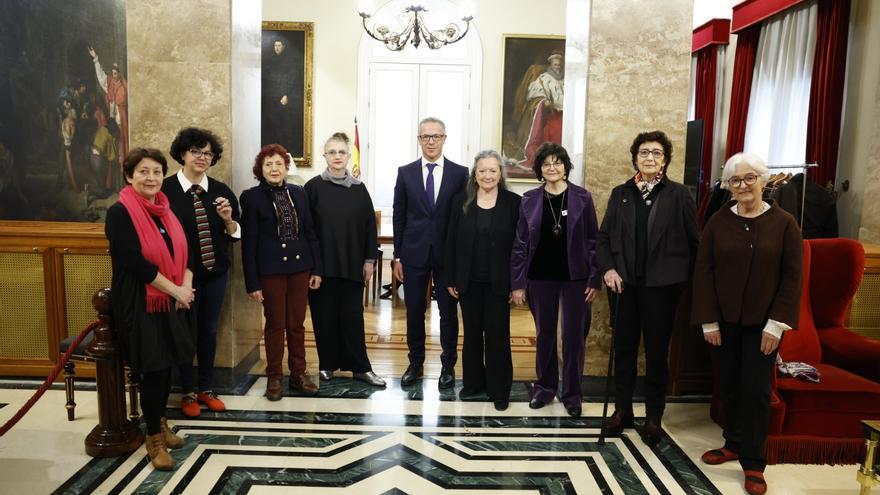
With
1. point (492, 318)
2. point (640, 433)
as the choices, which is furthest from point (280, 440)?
point (640, 433)

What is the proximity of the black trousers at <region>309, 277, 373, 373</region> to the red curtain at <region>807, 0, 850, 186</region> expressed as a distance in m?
3.75

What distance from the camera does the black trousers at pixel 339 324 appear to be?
4.07 m

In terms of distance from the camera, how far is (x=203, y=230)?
11.3ft

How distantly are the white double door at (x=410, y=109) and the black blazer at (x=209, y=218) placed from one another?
16.7 feet

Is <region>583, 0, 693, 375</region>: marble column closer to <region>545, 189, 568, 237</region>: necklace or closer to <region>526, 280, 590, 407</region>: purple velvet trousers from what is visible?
<region>545, 189, 568, 237</region>: necklace

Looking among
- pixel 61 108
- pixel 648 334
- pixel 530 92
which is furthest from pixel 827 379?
pixel 530 92

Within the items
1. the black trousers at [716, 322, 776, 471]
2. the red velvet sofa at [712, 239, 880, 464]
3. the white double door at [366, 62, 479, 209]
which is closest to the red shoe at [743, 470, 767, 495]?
the black trousers at [716, 322, 776, 471]

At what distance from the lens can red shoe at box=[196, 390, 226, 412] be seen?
3.71 metres

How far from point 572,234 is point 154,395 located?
2.27 meters

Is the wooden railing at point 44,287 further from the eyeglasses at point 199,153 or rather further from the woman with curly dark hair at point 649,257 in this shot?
the woman with curly dark hair at point 649,257

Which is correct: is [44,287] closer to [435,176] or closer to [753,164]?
[435,176]

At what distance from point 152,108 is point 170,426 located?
1.90 metres

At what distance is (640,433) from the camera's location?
3.55 meters

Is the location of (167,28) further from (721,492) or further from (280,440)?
(721,492)
